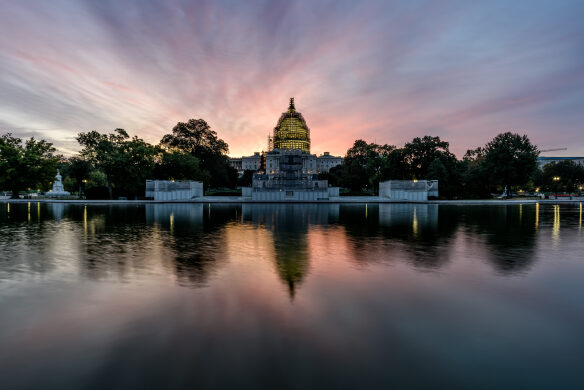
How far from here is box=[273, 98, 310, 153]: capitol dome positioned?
404ft

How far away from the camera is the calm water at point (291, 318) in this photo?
4.67 meters

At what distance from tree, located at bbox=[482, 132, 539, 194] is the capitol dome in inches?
2607

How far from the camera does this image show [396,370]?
4.74 m

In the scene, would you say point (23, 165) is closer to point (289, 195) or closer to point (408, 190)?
point (289, 195)

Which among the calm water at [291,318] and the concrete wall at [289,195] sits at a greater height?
the concrete wall at [289,195]

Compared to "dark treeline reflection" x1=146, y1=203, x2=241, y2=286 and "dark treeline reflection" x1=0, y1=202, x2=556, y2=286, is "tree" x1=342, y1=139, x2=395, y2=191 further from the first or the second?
"dark treeline reflection" x1=146, y1=203, x2=241, y2=286

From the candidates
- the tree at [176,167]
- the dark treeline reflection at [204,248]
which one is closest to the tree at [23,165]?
the tree at [176,167]

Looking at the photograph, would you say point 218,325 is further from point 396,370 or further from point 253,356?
point 396,370

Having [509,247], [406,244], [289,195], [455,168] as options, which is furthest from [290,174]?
[509,247]

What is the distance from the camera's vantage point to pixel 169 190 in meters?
58.0

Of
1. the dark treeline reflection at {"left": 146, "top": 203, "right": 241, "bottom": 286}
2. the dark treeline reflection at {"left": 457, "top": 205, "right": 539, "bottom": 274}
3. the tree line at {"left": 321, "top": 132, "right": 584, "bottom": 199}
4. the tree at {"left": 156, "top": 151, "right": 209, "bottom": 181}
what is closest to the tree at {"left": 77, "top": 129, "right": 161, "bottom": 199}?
the tree at {"left": 156, "top": 151, "right": 209, "bottom": 181}

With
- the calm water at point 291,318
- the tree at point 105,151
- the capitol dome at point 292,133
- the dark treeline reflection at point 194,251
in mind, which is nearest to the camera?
the calm water at point 291,318

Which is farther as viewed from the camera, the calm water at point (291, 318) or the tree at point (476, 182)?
the tree at point (476, 182)

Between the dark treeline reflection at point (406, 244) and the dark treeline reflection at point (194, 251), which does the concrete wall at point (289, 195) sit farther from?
the dark treeline reflection at point (194, 251)
